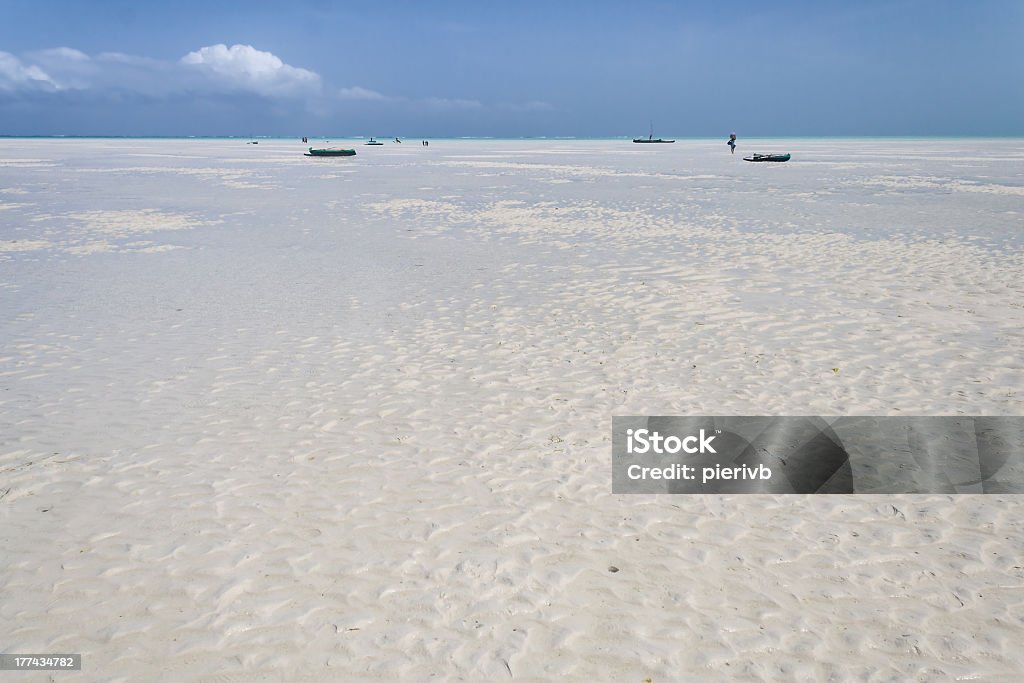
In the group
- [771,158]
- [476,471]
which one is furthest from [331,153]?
[476,471]

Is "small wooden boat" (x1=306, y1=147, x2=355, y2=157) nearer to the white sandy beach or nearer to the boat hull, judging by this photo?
the boat hull

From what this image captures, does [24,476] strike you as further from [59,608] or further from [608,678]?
[608,678]

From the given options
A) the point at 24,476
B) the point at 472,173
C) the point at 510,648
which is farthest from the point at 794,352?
the point at 472,173

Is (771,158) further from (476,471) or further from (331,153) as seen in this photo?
(476,471)

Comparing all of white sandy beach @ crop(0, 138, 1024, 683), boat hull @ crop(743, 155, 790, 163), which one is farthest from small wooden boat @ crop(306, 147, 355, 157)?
white sandy beach @ crop(0, 138, 1024, 683)

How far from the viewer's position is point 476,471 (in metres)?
6.32

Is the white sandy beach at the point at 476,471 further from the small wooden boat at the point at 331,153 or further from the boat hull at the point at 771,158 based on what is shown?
the small wooden boat at the point at 331,153

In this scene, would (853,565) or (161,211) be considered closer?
(853,565)

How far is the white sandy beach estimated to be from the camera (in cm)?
424

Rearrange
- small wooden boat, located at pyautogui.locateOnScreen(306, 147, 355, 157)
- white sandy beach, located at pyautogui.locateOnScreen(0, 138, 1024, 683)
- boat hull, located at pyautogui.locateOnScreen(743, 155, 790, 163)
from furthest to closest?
small wooden boat, located at pyautogui.locateOnScreen(306, 147, 355, 157)
boat hull, located at pyautogui.locateOnScreen(743, 155, 790, 163)
white sandy beach, located at pyautogui.locateOnScreen(0, 138, 1024, 683)

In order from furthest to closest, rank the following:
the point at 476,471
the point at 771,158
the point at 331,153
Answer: the point at 331,153
the point at 771,158
the point at 476,471

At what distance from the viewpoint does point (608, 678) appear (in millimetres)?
3967

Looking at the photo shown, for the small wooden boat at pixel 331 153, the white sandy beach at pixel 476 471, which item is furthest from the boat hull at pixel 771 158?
the white sandy beach at pixel 476 471

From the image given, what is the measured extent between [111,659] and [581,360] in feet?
20.9
